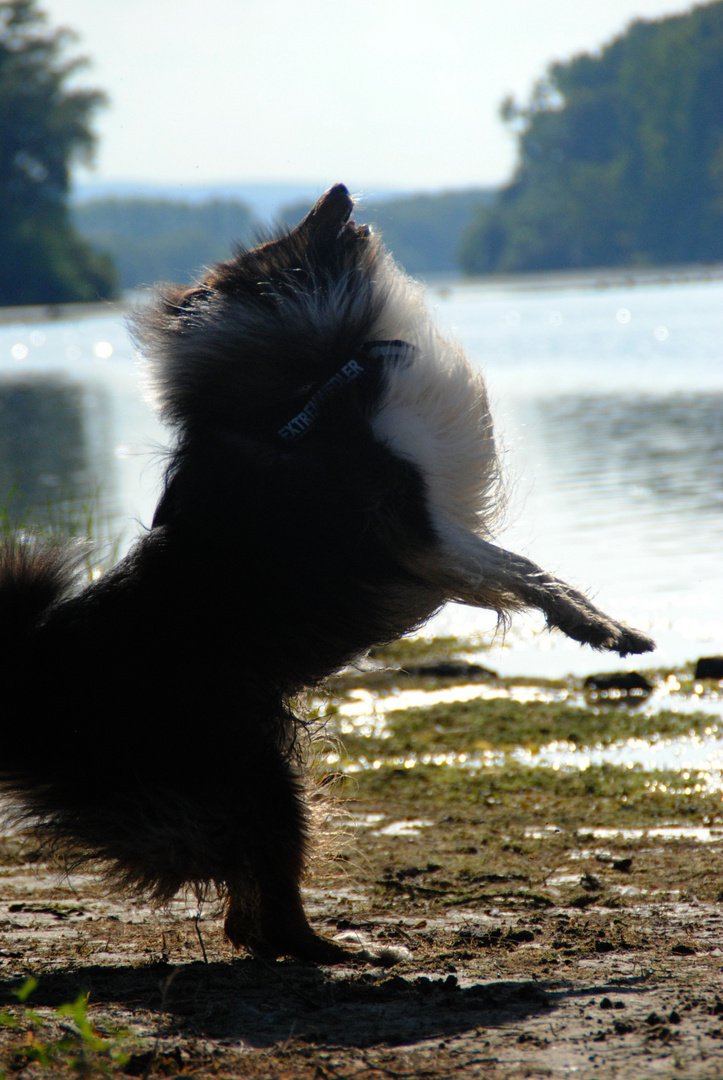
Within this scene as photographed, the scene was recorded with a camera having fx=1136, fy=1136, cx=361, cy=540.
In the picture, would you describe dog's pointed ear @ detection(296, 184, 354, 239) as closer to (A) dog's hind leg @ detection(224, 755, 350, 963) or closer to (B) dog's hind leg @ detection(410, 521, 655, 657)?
(B) dog's hind leg @ detection(410, 521, 655, 657)

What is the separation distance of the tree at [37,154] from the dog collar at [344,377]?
52786 mm

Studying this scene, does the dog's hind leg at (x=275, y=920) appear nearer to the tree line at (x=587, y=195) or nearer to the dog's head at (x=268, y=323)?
the dog's head at (x=268, y=323)

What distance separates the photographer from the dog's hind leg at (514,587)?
3.24 metres

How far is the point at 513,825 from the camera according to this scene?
14.9 feet

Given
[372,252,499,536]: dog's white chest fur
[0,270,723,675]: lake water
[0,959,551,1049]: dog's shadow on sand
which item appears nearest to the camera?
[0,959,551,1049]: dog's shadow on sand

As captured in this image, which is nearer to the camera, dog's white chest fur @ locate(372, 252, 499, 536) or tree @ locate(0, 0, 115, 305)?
dog's white chest fur @ locate(372, 252, 499, 536)

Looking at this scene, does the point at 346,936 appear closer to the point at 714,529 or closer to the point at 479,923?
the point at 479,923

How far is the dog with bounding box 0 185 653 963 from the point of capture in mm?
3014

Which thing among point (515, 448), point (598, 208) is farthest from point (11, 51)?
point (515, 448)

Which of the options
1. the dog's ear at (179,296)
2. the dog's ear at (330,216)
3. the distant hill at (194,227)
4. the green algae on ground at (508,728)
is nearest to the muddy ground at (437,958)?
the green algae on ground at (508,728)

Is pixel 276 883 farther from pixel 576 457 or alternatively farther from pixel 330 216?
pixel 576 457

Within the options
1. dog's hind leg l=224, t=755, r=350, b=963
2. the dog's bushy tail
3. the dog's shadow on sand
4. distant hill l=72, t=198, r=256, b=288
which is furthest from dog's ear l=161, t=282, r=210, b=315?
distant hill l=72, t=198, r=256, b=288

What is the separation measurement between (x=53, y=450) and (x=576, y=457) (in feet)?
25.2

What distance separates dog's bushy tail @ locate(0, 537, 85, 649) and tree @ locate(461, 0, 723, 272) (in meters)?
87.4
